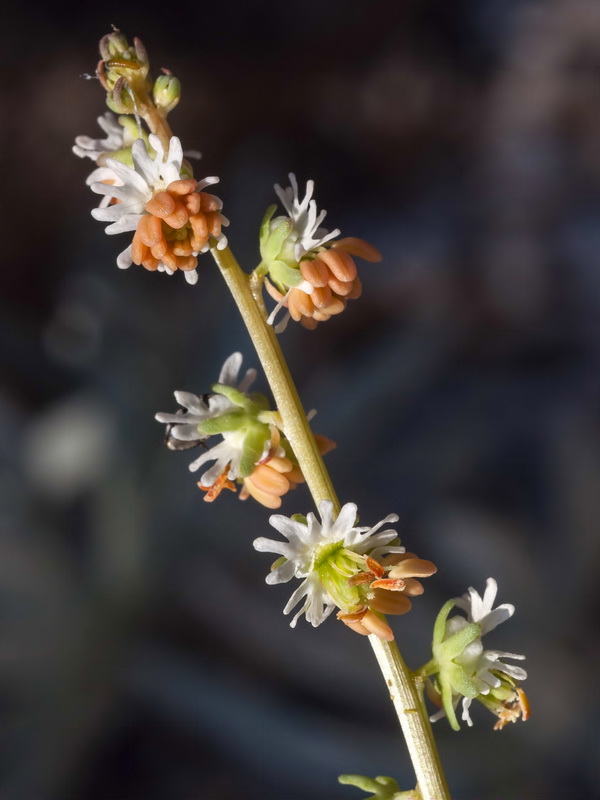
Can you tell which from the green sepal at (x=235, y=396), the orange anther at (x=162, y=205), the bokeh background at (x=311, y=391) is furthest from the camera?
the bokeh background at (x=311, y=391)

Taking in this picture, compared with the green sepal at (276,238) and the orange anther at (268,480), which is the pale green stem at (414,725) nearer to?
the orange anther at (268,480)

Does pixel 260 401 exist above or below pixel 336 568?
above

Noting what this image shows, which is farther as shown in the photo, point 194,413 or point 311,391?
point 311,391

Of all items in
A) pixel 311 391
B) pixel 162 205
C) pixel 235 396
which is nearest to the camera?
pixel 162 205

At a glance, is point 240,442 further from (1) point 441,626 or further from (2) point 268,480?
(1) point 441,626

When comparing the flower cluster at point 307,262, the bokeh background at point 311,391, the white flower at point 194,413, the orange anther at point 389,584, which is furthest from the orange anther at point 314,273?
the bokeh background at point 311,391

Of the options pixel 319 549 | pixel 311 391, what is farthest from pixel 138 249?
pixel 311 391
